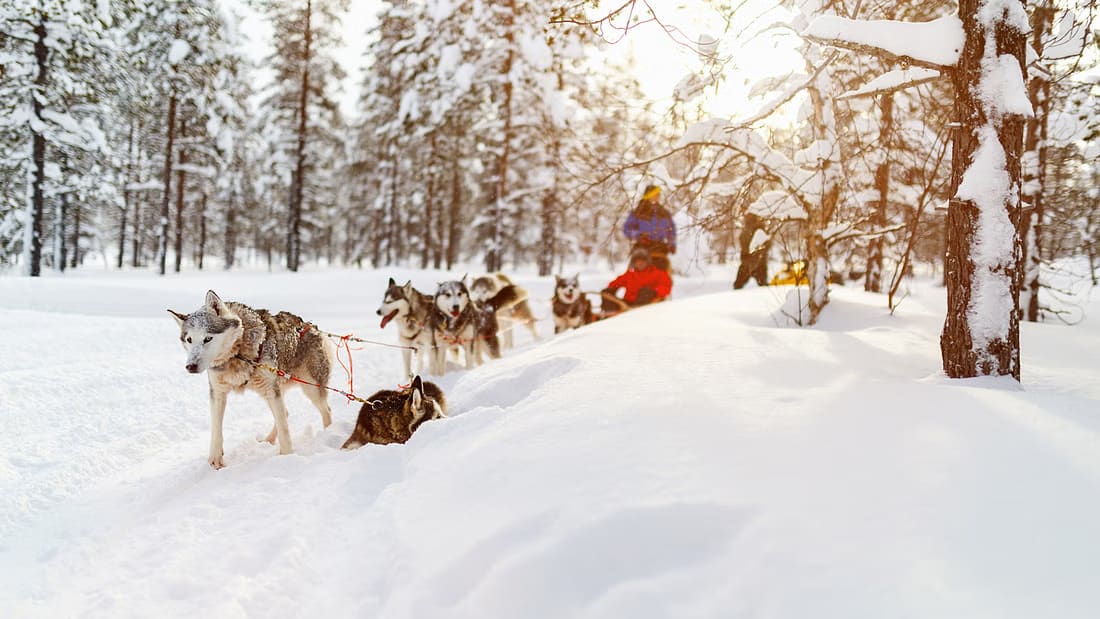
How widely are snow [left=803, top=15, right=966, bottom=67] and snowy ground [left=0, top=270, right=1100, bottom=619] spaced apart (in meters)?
2.20

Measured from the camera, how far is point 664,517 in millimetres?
2143

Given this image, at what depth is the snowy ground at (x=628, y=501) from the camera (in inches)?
72.8

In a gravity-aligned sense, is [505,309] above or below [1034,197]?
below

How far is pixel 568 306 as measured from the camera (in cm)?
973

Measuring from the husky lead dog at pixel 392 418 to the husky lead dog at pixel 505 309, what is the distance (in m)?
4.38

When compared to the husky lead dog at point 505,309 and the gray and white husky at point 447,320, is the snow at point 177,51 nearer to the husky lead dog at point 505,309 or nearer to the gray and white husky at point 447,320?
the husky lead dog at point 505,309

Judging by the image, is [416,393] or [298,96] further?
[298,96]

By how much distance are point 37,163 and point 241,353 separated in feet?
52.8

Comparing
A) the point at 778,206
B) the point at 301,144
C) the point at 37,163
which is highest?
the point at 301,144

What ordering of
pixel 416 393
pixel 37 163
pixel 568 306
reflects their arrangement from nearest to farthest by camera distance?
1. pixel 416 393
2. pixel 568 306
3. pixel 37 163

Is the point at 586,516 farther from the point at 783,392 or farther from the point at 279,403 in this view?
the point at 279,403

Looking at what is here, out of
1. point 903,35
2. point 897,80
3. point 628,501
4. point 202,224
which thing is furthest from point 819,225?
point 202,224

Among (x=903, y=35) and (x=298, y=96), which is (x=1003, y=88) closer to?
(x=903, y=35)

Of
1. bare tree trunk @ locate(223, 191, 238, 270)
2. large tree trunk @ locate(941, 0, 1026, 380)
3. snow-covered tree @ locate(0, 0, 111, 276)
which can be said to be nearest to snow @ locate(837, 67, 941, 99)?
large tree trunk @ locate(941, 0, 1026, 380)
